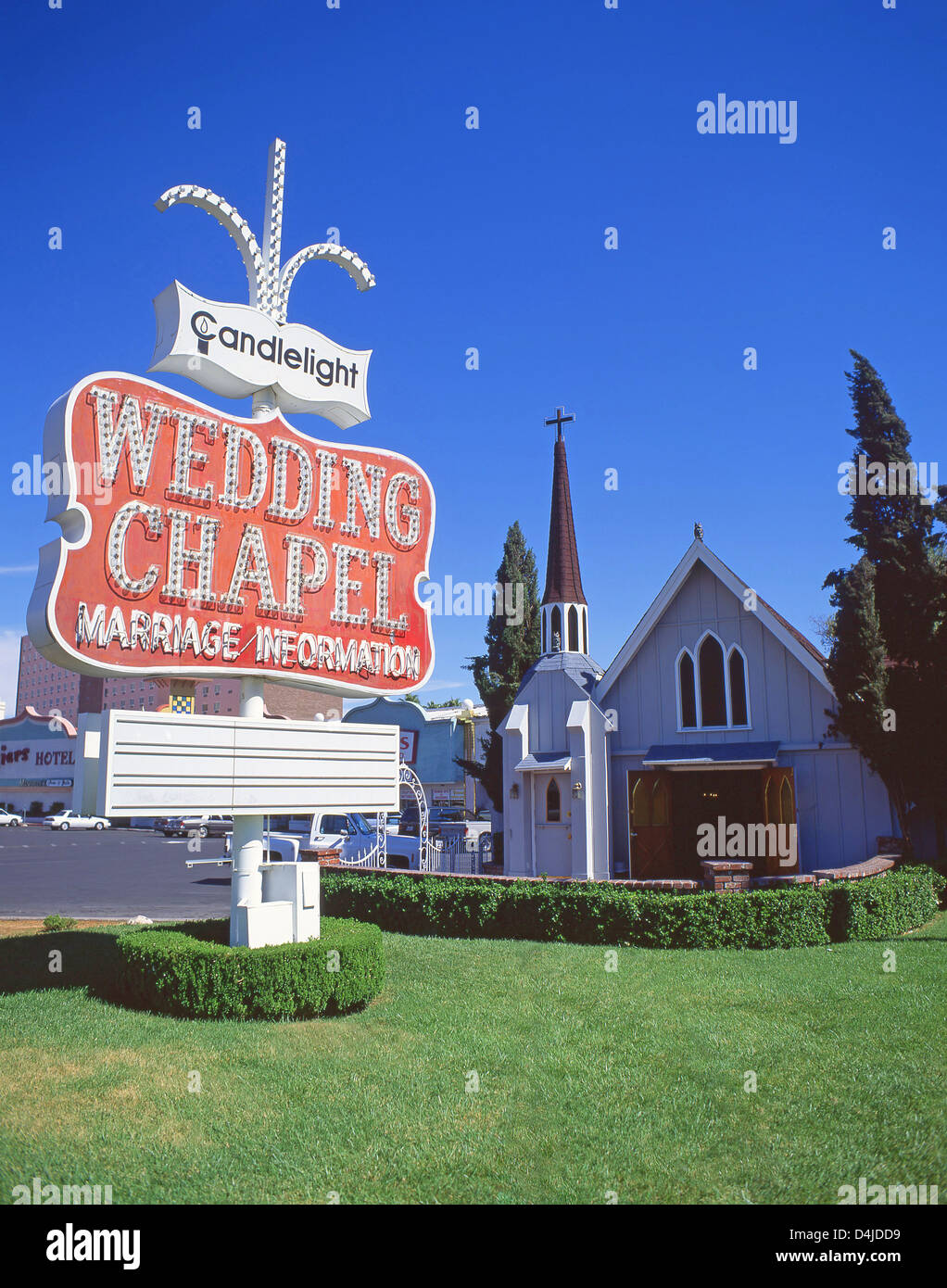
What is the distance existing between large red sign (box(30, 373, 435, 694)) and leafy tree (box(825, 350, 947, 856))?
31.5 feet

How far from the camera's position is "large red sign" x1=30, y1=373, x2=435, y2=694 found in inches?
344

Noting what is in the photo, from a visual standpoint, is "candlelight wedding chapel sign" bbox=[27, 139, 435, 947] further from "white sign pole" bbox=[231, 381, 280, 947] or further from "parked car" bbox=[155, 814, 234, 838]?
"parked car" bbox=[155, 814, 234, 838]

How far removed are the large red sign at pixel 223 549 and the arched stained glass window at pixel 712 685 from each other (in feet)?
33.4

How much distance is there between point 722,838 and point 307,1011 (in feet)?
44.7

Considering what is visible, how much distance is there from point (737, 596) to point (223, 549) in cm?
1316

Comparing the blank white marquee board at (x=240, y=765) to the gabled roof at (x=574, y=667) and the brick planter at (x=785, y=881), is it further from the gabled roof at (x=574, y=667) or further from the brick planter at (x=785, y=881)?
the gabled roof at (x=574, y=667)

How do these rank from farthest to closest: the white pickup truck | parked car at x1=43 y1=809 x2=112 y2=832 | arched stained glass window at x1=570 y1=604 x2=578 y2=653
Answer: parked car at x1=43 y1=809 x2=112 y2=832 < the white pickup truck < arched stained glass window at x1=570 y1=604 x2=578 y2=653

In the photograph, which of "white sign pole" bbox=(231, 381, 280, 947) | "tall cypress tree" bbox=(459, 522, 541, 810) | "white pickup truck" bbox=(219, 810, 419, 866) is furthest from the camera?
"tall cypress tree" bbox=(459, 522, 541, 810)

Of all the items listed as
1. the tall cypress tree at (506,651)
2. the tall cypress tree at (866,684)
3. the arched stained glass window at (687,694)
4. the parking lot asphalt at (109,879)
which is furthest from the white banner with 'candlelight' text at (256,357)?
the tall cypress tree at (506,651)

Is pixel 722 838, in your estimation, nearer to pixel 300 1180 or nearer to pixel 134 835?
pixel 300 1180

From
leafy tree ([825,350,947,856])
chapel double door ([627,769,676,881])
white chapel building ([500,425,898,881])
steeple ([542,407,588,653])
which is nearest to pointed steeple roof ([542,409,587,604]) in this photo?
steeple ([542,407,588,653])

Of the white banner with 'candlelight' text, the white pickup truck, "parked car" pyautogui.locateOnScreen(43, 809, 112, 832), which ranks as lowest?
the white pickup truck
